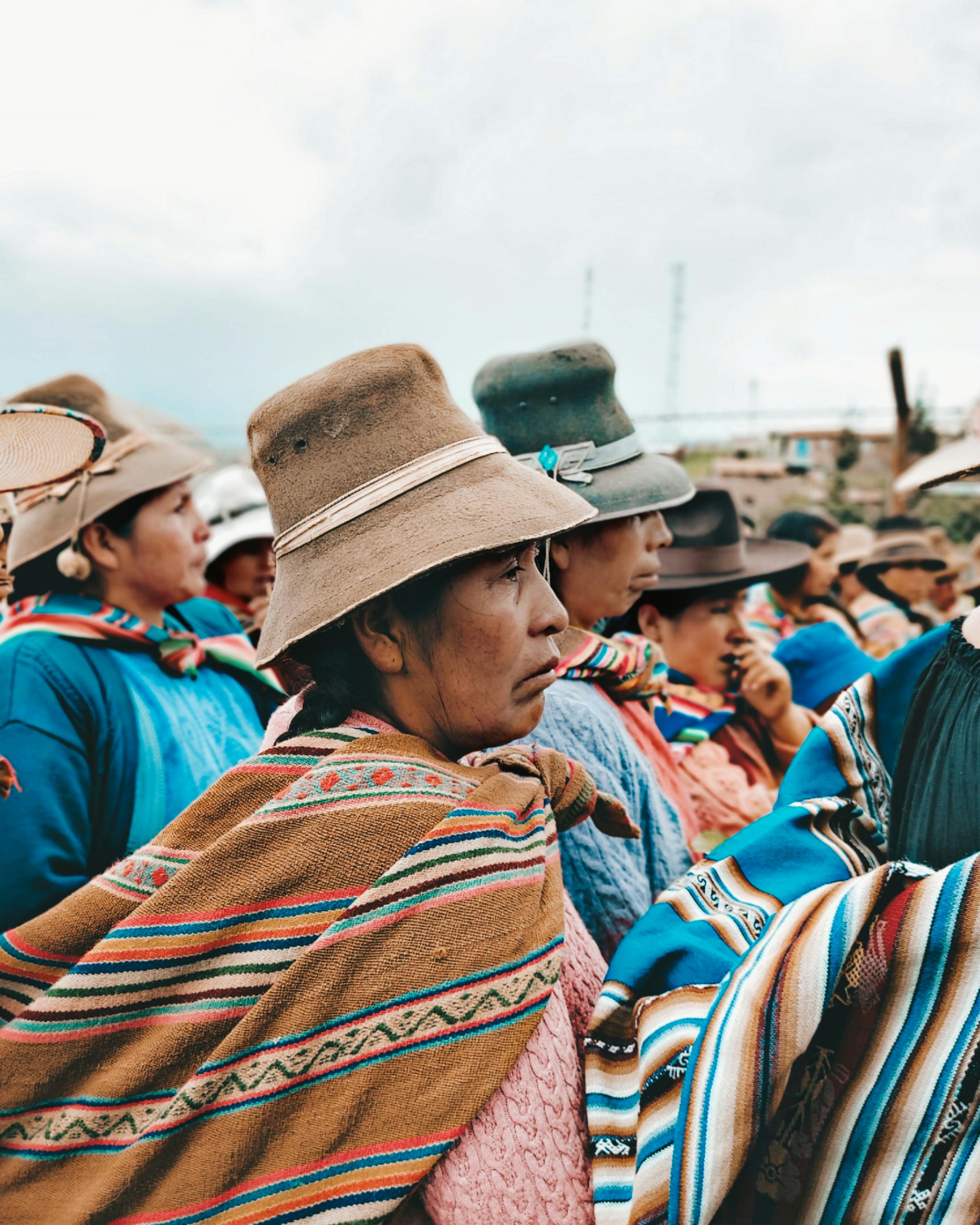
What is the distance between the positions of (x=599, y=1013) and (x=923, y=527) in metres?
8.73

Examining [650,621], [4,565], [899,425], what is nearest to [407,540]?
[4,565]

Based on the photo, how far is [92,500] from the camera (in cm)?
279

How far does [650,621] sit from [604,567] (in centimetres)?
117

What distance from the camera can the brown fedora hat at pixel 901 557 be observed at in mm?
7031

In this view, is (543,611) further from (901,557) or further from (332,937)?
(901,557)

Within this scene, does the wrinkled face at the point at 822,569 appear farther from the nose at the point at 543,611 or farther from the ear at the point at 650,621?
the nose at the point at 543,611

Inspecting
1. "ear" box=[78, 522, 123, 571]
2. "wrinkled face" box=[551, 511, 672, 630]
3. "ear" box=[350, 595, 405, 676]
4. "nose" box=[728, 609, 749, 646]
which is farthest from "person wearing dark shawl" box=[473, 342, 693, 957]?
"ear" box=[78, 522, 123, 571]

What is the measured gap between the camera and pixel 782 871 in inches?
63.2

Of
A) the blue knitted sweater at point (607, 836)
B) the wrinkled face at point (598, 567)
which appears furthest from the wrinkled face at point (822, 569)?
the blue knitted sweater at point (607, 836)

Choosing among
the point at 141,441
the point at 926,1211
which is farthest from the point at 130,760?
A: the point at 926,1211

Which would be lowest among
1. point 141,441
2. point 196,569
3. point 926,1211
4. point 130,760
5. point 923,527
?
point 923,527

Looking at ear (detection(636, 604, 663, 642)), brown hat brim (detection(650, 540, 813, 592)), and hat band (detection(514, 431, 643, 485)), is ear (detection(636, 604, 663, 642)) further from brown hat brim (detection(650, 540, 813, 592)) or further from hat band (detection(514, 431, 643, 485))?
hat band (detection(514, 431, 643, 485))

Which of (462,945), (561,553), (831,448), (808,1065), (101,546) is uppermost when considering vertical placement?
(561,553)

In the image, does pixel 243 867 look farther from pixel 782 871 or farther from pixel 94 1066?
pixel 782 871
